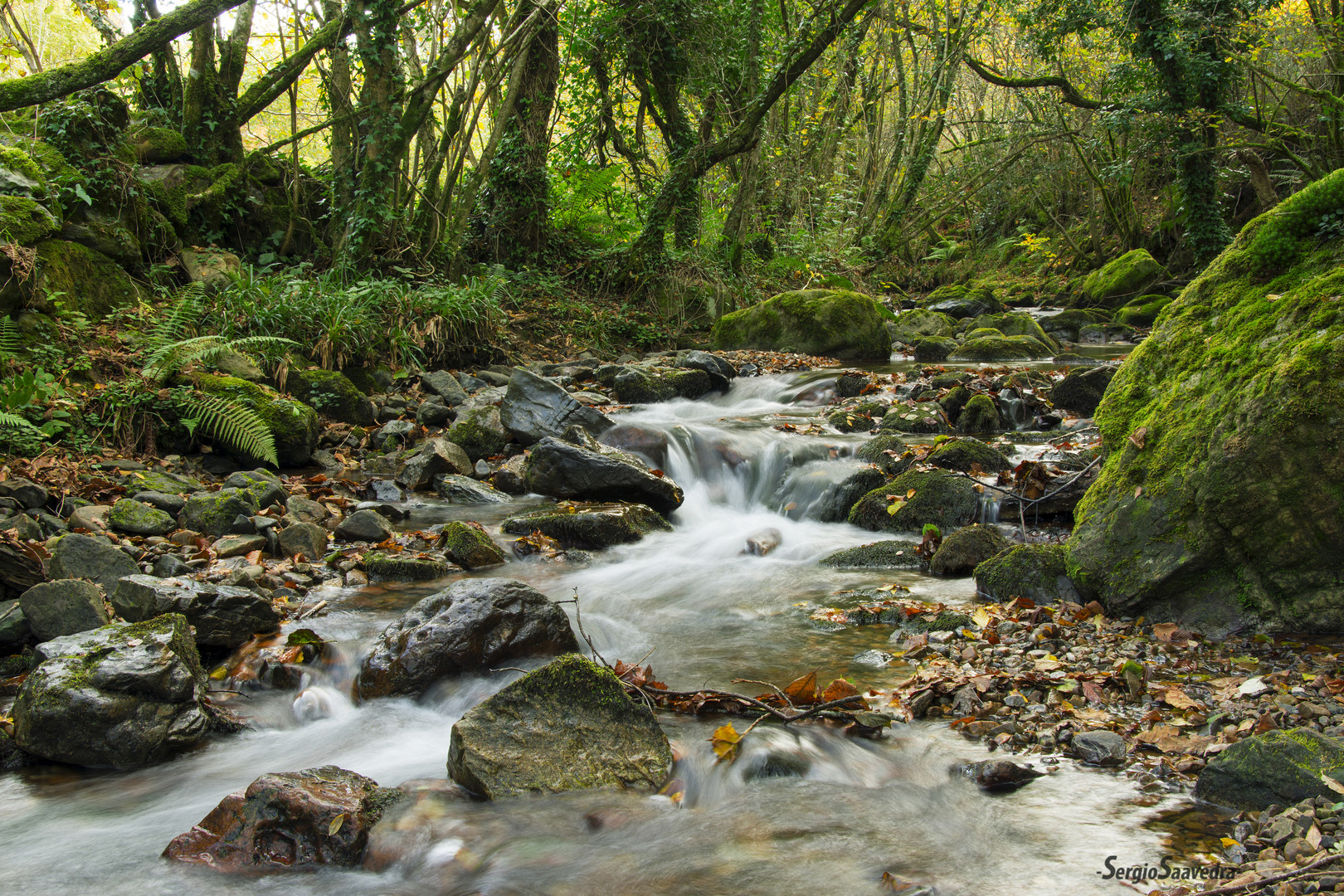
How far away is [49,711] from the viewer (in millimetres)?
2988

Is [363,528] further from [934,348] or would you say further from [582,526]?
[934,348]

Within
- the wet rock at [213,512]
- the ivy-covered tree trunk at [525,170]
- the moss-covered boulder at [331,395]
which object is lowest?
the wet rock at [213,512]

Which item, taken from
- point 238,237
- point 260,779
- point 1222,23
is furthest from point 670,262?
point 260,779

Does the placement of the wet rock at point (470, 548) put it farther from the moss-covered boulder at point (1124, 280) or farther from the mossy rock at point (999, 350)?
the moss-covered boulder at point (1124, 280)

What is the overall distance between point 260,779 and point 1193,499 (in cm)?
396

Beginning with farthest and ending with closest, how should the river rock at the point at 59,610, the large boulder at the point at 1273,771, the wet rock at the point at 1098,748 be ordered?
the river rock at the point at 59,610
the wet rock at the point at 1098,748
the large boulder at the point at 1273,771

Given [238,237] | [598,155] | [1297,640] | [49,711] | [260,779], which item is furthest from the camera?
[598,155]

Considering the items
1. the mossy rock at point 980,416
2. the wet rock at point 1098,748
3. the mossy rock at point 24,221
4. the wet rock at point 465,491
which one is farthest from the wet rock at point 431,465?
the wet rock at point 1098,748

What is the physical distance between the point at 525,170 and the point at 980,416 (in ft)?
31.0

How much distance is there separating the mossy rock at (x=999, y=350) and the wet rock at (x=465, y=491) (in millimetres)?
8835

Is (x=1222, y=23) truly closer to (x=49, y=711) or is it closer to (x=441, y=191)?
(x=441, y=191)

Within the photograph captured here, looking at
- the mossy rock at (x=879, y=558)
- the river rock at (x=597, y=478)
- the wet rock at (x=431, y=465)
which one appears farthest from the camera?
the wet rock at (x=431, y=465)

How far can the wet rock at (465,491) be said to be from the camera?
7.19 meters

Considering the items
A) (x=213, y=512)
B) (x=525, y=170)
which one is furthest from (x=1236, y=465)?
(x=525, y=170)
